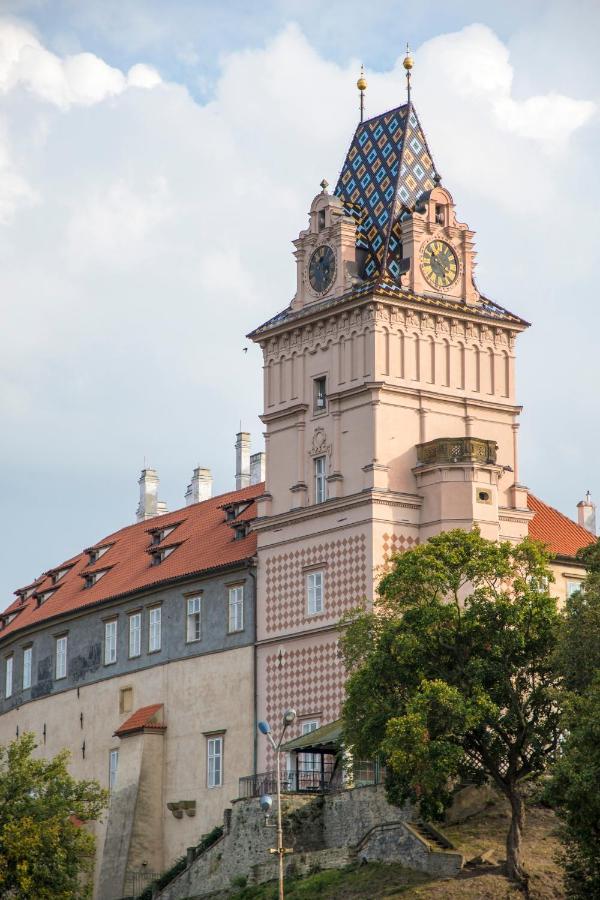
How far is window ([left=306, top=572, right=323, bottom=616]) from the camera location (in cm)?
7956

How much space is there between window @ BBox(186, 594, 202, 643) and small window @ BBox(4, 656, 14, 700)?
15.5 metres

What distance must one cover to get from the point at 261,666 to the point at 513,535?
33.3 feet

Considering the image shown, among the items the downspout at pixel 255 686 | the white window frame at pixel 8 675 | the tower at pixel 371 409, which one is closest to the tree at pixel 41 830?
the downspout at pixel 255 686

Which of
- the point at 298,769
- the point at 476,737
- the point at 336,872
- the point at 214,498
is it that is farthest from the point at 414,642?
the point at 214,498

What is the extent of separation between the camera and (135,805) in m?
84.1

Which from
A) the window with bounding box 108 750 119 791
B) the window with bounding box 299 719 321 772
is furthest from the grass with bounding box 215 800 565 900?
the window with bounding box 108 750 119 791

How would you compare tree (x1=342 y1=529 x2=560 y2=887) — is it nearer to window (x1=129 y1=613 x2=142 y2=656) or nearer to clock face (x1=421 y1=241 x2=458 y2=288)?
clock face (x1=421 y1=241 x2=458 y2=288)

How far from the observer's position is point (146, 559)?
92938mm

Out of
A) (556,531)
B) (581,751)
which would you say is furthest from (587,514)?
(581,751)

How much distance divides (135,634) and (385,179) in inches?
805

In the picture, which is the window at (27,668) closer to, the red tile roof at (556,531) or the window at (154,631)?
the window at (154,631)

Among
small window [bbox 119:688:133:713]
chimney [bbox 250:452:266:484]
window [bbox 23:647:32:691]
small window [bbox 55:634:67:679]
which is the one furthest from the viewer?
chimney [bbox 250:452:266:484]

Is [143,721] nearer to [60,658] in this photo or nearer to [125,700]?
[125,700]

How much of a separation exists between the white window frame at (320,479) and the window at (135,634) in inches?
465
